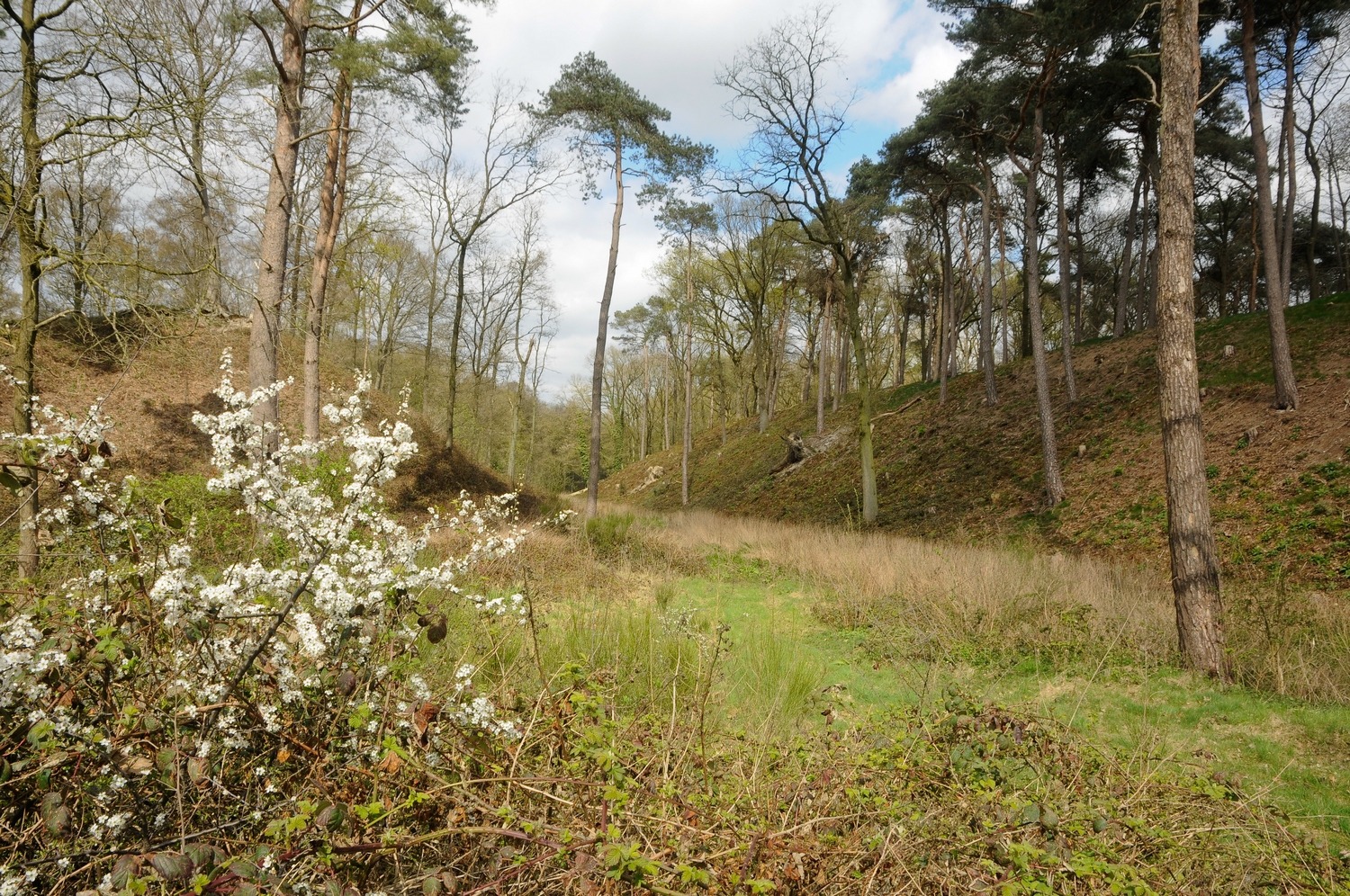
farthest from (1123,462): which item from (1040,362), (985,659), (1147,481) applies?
(985,659)

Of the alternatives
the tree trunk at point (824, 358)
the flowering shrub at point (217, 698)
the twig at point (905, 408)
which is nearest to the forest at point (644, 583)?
the flowering shrub at point (217, 698)

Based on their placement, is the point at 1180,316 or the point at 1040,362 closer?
the point at 1180,316

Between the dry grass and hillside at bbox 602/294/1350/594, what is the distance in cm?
176

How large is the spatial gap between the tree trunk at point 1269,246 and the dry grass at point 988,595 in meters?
5.44

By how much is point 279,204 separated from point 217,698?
7715 mm

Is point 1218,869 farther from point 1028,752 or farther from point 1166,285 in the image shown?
point 1166,285

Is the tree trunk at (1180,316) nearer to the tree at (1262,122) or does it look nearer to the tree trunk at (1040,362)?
the tree trunk at (1040,362)

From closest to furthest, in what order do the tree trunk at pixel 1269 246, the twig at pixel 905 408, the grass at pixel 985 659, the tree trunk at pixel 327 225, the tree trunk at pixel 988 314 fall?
the grass at pixel 985 659 < the tree trunk at pixel 327 225 < the tree trunk at pixel 1269 246 < the tree trunk at pixel 988 314 < the twig at pixel 905 408

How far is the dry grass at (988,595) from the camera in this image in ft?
20.2

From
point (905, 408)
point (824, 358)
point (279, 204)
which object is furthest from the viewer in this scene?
point (824, 358)

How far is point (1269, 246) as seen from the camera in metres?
12.0

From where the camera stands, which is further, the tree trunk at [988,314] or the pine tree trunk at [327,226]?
the tree trunk at [988,314]

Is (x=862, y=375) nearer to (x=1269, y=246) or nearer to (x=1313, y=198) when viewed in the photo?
(x=1269, y=246)

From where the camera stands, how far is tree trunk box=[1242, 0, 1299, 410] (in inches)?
448
